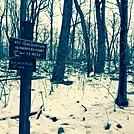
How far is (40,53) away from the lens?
4.31 metres

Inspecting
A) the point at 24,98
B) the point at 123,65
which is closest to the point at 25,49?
the point at 24,98

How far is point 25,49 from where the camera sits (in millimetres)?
4059

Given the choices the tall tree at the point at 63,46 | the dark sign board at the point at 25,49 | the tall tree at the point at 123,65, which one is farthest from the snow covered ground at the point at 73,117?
the tall tree at the point at 63,46

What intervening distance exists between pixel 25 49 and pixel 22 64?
255mm

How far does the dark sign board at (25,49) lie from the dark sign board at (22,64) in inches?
3.3

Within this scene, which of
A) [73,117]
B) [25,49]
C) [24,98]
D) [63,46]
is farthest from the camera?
[63,46]

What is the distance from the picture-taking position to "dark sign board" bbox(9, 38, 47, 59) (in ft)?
12.8

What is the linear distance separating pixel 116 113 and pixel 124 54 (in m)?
1.53

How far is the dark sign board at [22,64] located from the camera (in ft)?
12.8

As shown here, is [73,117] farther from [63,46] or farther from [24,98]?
[63,46]

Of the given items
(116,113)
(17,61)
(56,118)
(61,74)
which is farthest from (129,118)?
(61,74)

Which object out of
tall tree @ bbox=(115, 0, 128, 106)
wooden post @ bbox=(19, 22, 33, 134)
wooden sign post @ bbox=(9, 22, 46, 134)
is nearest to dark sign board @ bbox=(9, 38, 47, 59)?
wooden sign post @ bbox=(9, 22, 46, 134)

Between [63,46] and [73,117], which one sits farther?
[63,46]

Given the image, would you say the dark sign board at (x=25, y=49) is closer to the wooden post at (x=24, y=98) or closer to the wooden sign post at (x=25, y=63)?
the wooden sign post at (x=25, y=63)
